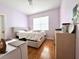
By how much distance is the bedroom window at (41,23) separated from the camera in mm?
6063

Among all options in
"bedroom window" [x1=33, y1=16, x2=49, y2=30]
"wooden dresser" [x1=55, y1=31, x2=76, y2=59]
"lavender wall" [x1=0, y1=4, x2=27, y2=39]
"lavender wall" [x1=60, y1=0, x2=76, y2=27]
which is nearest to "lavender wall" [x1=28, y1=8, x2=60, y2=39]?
"bedroom window" [x1=33, y1=16, x2=49, y2=30]

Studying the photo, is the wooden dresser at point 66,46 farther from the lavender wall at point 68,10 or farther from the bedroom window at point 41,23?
the bedroom window at point 41,23

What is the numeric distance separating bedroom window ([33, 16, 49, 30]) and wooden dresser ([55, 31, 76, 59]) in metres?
4.13

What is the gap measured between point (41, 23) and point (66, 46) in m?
4.62

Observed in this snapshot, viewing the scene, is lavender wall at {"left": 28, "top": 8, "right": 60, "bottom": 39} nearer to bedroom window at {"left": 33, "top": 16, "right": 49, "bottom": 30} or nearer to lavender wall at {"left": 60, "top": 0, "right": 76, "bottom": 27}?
bedroom window at {"left": 33, "top": 16, "right": 49, "bottom": 30}

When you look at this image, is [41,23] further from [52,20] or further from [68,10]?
[68,10]

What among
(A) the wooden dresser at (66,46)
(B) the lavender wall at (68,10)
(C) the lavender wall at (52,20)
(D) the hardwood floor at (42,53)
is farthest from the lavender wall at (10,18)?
(A) the wooden dresser at (66,46)

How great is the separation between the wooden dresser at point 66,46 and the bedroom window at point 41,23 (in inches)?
A: 163

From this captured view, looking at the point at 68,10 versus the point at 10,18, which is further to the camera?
the point at 10,18

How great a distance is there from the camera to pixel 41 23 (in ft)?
20.7

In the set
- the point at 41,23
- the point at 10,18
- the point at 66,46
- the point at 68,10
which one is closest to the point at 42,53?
the point at 66,46

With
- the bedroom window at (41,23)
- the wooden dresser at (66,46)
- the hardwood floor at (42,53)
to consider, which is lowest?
the hardwood floor at (42,53)

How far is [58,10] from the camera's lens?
5.59 m

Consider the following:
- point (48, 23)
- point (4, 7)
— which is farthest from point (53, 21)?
point (4, 7)
